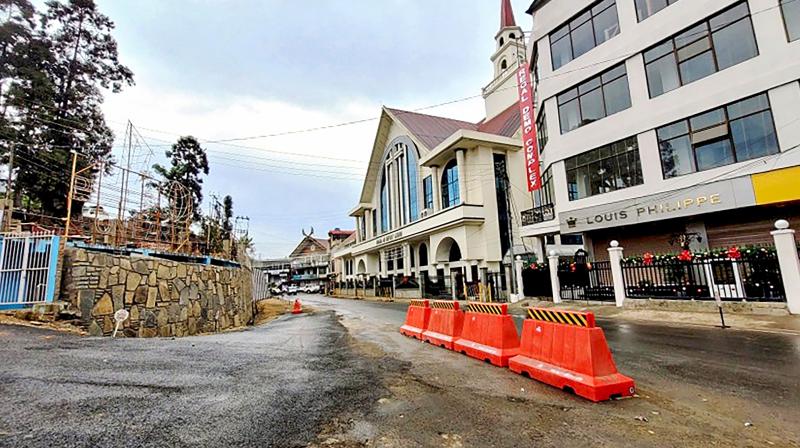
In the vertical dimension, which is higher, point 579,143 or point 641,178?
point 579,143

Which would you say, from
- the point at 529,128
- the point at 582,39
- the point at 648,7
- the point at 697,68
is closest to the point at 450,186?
the point at 529,128

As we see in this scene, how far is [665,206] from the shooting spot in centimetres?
1457

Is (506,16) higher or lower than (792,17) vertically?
higher

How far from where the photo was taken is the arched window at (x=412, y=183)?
1323 inches

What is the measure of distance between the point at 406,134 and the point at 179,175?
63.4ft

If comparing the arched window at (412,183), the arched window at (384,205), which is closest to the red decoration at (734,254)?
the arched window at (412,183)

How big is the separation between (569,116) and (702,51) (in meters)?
5.60

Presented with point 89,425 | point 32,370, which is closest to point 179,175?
point 32,370

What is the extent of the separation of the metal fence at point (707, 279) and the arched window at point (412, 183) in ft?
69.4

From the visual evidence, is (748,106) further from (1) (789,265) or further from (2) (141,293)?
(2) (141,293)

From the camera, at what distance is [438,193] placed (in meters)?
29.6

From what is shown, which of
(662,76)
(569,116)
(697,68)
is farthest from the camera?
(569,116)

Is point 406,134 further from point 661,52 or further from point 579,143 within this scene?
point 661,52

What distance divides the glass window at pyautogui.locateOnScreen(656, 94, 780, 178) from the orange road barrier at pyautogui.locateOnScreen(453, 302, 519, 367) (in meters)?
12.7
